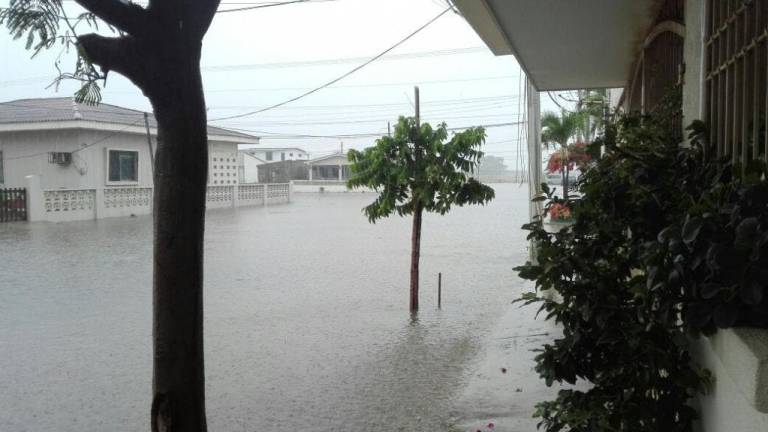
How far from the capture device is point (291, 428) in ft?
17.5

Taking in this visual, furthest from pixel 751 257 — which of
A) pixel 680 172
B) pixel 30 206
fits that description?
pixel 30 206

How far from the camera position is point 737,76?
8.63 feet

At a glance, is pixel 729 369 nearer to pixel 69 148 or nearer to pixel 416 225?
pixel 416 225

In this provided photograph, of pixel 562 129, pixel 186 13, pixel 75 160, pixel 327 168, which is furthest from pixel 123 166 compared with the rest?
pixel 327 168

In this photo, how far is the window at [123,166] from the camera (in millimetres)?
28594

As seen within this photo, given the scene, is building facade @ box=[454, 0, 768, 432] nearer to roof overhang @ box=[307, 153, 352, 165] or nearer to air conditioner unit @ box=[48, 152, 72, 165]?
air conditioner unit @ box=[48, 152, 72, 165]

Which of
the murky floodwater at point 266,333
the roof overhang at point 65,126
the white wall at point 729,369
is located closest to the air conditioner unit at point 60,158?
the roof overhang at point 65,126

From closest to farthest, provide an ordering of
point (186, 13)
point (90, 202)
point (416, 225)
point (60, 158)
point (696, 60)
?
point (186, 13), point (696, 60), point (416, 225), point (90, 202), point (60, 158)

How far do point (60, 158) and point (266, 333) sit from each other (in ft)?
70.8

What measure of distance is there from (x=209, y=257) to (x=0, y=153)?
16.4 meters

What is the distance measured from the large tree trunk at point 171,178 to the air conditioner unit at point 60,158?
26.5 metres

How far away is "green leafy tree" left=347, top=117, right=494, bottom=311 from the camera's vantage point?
9.25 m

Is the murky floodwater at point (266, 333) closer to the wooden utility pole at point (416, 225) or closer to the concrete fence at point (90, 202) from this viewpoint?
the wooden utility pole at point (416, 225)

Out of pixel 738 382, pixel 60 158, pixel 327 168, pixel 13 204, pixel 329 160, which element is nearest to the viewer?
pixel 738 382
